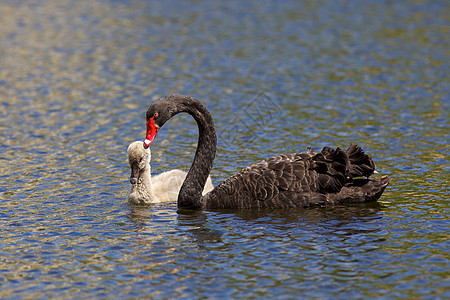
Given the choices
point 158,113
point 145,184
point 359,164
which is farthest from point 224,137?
point 359,164

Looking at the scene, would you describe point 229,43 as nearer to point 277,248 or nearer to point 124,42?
point 124,42

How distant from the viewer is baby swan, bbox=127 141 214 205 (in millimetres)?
10898

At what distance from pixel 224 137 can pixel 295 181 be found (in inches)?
182

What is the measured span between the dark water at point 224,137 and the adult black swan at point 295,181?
0.90ft

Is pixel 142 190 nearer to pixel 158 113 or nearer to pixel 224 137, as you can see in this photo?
pixel 158 113

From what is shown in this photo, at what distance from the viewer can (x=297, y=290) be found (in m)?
7.47

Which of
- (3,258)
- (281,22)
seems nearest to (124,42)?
(281,22)

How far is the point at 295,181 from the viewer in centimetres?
1037

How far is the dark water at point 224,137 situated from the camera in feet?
26.3

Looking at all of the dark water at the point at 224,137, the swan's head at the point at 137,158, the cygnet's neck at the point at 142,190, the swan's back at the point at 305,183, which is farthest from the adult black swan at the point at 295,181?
the cygnet's neck at the point at 142,190

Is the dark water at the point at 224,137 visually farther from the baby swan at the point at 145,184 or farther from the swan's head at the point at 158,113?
the swan's head at the point at 158,113

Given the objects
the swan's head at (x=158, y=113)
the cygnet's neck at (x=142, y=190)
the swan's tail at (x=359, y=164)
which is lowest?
the cygnet's neck at (x=142, y=190)

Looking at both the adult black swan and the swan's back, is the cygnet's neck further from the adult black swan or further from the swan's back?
the swan's back

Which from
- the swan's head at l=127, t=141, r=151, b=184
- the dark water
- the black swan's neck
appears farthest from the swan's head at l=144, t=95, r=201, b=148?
the dark water
